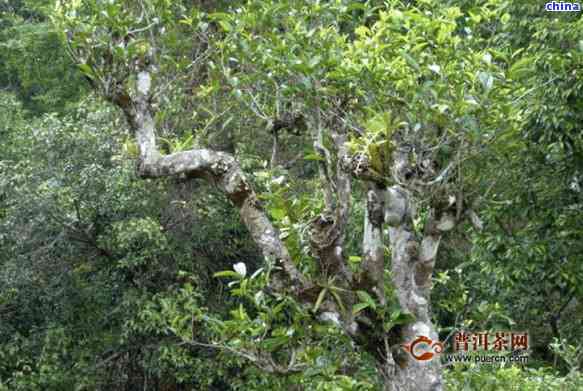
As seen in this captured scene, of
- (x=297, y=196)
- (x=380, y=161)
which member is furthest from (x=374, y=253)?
(x=297, y=196)

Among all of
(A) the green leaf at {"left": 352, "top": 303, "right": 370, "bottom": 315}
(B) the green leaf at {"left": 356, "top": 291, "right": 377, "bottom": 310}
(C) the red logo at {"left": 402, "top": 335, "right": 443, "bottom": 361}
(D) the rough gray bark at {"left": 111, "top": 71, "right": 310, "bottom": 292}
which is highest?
(D) the rough gray bark at {"left": 111, "top": 71, "right": 310, "bottom": 292}

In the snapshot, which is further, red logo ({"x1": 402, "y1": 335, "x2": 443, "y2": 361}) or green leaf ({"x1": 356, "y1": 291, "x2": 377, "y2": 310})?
red logo ({"x1": 402, "y1": 335, "x2": 443, "y2": 361})

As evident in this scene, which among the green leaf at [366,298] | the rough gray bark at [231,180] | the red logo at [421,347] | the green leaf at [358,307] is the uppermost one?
the rough gray bark at [231,180]

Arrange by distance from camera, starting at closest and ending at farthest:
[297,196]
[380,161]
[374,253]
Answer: [380,161] → [374,253] → [297,196]

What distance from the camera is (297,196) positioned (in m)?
4.62

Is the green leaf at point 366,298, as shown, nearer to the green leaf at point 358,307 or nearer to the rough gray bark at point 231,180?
the green leaf at point 358,307

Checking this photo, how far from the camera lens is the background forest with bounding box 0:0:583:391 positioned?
3045 millimetres

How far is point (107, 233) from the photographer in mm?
6238

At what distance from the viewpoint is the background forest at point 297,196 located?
304 cm

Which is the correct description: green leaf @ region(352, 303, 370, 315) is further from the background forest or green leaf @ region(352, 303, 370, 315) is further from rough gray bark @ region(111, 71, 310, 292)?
rough gray bark @ region(111, 71, 310, 292)

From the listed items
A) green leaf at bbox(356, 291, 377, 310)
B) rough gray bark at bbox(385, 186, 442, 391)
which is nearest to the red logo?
rough gray bark at bbox(385, 186, 442, 391)

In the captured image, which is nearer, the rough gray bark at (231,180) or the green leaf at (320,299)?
the green leaf at (320,299)

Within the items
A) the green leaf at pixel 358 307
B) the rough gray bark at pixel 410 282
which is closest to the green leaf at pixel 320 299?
the green leaf at pixel 358 307

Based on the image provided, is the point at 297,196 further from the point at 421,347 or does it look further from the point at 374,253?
the point at 421,347
